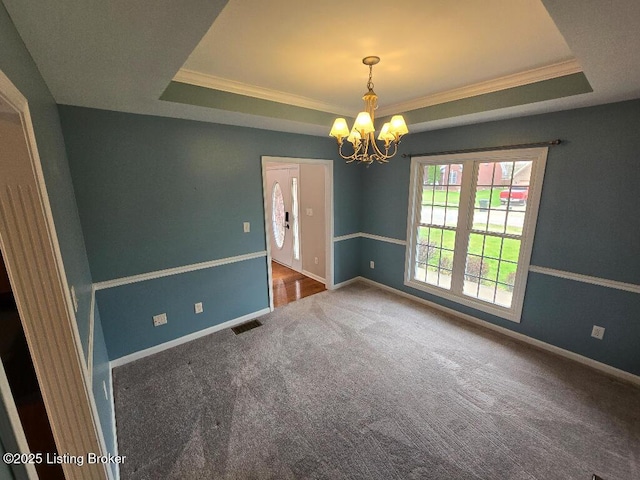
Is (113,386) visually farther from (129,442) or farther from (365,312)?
(365,312)

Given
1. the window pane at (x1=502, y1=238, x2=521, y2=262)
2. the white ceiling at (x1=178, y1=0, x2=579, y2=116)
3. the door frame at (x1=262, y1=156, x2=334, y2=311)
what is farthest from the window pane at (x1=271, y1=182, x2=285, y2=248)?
the window pane at (x1=502, y1=238, x2=521, y2=262)

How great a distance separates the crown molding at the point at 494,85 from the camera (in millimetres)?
2024

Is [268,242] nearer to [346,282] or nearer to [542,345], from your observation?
[346,282]

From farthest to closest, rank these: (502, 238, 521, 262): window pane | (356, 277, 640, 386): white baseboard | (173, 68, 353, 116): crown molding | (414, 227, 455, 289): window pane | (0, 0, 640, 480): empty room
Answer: (414, 227, 455, 289): window pane → (502, 238, 521, 262): window pane → (356, 277, 640, 386): white baseboard → (173, 68, 353, 116): crown molding → (0, 0, 640, 480): empty room

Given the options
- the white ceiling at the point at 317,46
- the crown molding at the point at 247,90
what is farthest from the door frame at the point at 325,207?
the white ceiling at the point at 317,46

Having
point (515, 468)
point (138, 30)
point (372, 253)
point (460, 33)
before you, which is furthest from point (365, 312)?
point (138, 30)

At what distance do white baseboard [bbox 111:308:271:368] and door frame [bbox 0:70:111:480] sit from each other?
1.63 metres

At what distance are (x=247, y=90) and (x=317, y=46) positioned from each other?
968mm

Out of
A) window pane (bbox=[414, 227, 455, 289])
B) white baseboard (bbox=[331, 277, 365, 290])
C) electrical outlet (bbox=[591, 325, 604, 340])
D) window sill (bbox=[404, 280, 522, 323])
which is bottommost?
white baseboard (bbox=[331, 277, 365, 290])

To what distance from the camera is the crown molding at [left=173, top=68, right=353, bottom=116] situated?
A: 213 centimetres

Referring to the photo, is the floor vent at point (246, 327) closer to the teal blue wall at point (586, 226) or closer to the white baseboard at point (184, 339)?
the white baseboard at point (184, 339)

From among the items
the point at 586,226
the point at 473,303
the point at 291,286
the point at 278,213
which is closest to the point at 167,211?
the point at 291,286

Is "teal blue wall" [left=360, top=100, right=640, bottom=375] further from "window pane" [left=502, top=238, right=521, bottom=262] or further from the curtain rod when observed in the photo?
"window pane" [left=502, top=238, right=521, bottom=262]

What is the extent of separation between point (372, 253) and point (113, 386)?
11.8 ft
